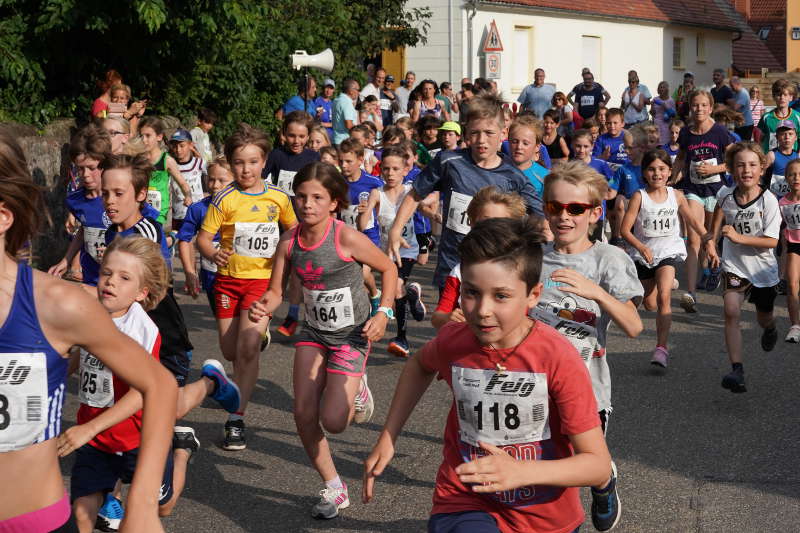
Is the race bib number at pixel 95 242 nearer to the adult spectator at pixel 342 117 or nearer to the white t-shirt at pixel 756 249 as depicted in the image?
the white t-shirt at pixel 756 249

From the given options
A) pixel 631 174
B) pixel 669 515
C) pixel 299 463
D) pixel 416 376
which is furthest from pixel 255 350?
pixel 631 174

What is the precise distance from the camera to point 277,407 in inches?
295

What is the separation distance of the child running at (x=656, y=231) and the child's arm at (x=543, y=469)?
532 centimetres

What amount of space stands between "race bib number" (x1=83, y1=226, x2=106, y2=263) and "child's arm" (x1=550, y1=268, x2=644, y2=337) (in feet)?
12.3

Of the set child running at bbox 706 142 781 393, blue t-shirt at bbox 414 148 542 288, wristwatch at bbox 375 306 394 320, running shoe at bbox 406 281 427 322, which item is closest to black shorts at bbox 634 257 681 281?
child running at bbox 706 142 781 393

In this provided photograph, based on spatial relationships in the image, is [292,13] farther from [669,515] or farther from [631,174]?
[669,515]

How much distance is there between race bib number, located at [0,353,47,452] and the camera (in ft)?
8.88

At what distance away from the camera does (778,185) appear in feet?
39.2

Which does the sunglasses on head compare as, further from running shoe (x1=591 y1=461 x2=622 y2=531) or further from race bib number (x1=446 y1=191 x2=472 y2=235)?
race bib number (x1=446 y1=191 x2=472 y2=235)

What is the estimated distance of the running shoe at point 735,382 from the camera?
7516mm

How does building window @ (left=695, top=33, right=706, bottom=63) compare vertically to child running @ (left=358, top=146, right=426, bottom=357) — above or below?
above

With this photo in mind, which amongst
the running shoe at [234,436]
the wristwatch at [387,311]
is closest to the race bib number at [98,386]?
the wristwatch at [387,311]

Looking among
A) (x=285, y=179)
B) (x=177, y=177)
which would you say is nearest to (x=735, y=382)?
(x=285, y=179)

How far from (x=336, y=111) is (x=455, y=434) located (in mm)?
14671
